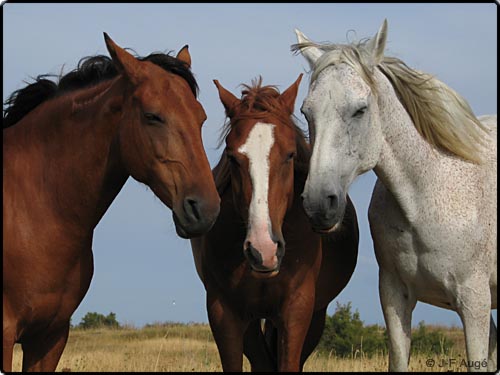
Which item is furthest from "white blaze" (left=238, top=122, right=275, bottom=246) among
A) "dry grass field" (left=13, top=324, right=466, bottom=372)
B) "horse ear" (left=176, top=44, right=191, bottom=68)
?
"dry grass field" (left=13, top=324, right=466, bottom=372)

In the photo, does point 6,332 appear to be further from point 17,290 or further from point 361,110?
point 361,110

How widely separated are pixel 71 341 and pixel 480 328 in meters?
7.86

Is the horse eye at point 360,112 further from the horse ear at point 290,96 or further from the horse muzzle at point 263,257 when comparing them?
the horse muzzle at point 263,257

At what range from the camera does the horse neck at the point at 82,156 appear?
17.9 feet

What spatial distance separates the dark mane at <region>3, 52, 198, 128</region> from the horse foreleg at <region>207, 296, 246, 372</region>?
A: 186 cm

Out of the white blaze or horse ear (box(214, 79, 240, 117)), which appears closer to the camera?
the white blaze

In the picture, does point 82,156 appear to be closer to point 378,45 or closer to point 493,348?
point 378,45

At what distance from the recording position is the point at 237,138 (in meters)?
5.96

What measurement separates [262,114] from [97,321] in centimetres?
1048

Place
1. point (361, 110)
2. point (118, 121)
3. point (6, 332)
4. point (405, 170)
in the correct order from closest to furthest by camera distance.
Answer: point (6, 332), point (118, 121), point (361, 110), point (405, 170)

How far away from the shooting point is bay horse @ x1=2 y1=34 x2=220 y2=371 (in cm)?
514

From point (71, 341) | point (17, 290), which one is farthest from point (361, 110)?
point (71, 341)

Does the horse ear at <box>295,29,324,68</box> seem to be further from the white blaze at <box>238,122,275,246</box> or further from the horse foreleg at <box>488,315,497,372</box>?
the horse foreleg at <box>488,315,497,372</box>

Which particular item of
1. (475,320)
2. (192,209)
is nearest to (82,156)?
(192,209)
